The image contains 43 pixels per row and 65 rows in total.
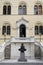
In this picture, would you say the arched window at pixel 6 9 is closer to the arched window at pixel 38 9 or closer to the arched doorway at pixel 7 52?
the arched window at pixel 38 9

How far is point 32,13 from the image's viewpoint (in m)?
28.4

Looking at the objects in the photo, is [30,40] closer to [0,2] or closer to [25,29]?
[25,29]

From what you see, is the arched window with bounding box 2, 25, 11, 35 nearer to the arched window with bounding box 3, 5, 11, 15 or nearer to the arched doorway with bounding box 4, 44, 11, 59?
the arched window with bounding box 3, 5, 11, 15

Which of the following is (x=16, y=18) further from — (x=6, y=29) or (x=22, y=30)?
(x=6, y=29)

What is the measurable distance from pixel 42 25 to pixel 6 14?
5.18 metres

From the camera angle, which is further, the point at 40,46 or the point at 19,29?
the point at 19,29

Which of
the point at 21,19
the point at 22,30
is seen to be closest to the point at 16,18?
the point at 21,19

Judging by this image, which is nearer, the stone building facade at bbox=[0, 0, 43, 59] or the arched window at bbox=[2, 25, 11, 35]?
the stone building facade at bbox=[0, 0, 43, 59]

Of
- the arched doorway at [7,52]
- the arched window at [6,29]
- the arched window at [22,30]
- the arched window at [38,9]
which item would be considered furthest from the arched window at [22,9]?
the arched doorway at [7,52]

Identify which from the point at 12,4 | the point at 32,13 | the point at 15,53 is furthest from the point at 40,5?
the point at 15,53

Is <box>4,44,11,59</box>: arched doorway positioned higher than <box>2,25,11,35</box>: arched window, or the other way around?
<box>2,25,11,35</box>: arched window

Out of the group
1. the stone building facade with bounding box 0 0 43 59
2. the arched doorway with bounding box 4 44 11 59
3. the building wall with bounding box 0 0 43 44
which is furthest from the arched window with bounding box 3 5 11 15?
the arched doorway with bounding box 4 44 11 59

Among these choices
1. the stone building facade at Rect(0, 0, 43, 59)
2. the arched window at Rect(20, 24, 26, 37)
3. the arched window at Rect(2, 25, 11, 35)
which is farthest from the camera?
the arched window at Rect(2, 25, 11, 35)

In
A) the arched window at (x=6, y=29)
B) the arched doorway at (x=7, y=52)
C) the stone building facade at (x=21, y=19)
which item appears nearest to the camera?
the arched doorway at (x=7, y=52)
